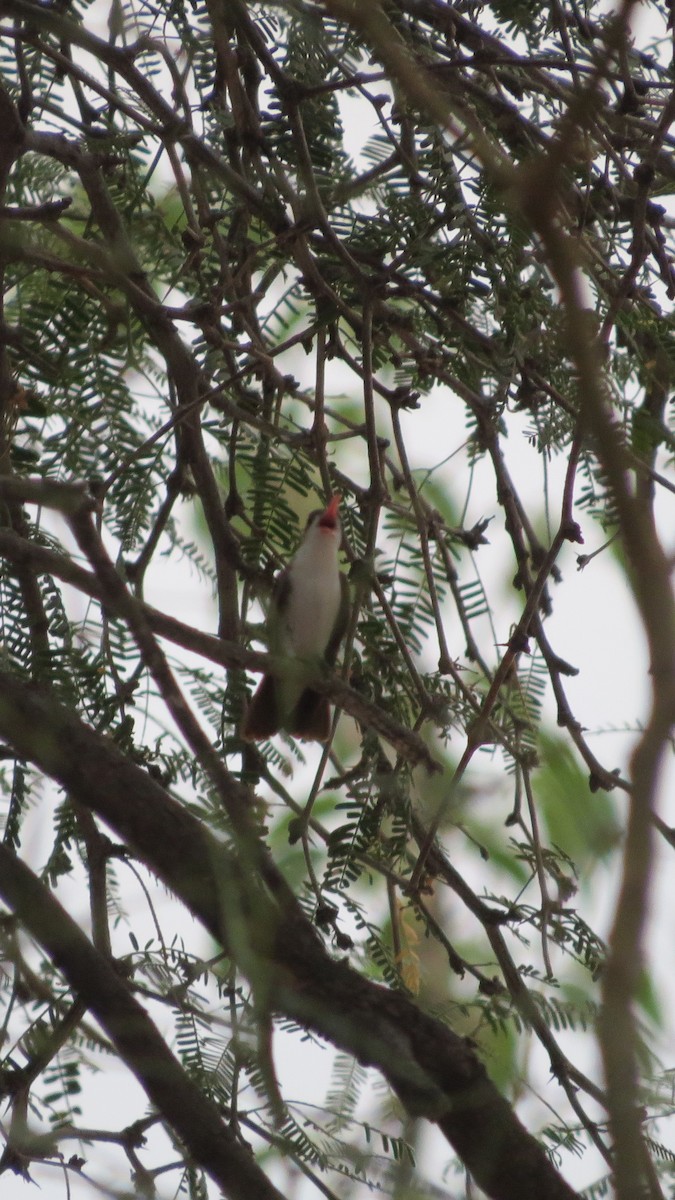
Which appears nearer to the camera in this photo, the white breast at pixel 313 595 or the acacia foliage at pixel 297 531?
the acacia foliage at pixel 297 531

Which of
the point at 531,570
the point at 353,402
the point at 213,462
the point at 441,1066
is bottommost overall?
the point at 441,1066

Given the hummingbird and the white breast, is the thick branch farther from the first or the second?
the white breast

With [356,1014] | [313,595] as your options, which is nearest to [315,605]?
[313,595]

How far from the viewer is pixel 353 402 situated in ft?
10.9

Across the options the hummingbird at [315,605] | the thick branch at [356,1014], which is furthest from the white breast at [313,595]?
the thick branch at [356,1014]

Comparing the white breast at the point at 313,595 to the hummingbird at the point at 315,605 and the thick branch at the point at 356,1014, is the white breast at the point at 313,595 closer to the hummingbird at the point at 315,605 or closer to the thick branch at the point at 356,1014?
the hummingbird at the point at 315,605

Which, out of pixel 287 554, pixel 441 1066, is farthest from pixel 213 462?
pixel 441 1066

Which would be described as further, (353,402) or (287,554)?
(353,402)

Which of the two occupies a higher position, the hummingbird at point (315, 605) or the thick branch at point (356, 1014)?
the hummingbird at point (315, 605)

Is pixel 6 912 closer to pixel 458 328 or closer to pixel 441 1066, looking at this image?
pixel 441 1066

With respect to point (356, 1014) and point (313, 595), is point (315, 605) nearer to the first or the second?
point (313, 595)

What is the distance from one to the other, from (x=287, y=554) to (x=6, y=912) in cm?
108

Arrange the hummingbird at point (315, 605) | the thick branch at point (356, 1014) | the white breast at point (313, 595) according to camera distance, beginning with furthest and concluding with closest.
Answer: the white breast at point (313, 595)
the hummingbird at point (315, 605)
the thick branch at point (356, 1014)

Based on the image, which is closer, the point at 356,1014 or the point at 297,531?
the point at 356,1014
